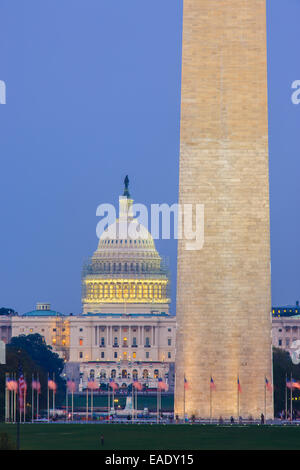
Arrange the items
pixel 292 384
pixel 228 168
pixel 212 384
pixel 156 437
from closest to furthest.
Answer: pixel 156 437 < pixel 228 168 < pixel 212 384 < pixel 292 384

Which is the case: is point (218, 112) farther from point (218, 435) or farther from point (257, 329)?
point (218, 435)

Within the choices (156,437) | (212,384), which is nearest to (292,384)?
(212,384)

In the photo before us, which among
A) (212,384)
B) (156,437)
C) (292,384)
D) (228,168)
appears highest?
(228,168)

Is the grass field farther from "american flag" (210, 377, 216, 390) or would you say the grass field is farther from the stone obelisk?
the stone obelisk

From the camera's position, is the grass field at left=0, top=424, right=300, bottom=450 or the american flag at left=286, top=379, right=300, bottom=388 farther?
the american flag at left=286, top=379, right=300, bottom=388

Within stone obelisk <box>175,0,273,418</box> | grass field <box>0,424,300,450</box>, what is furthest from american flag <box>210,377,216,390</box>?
grass field <box>0,424,300,450</box>

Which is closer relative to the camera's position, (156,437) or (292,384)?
(156,437)

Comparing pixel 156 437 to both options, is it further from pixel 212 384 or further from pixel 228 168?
pixel 228 168
